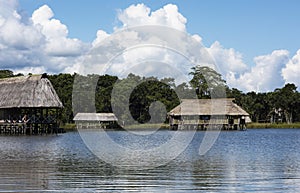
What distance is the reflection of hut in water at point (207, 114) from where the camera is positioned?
6400 cm

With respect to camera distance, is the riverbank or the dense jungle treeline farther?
the riverbank

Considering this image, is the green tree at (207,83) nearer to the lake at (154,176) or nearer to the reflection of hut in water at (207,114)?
the reflection of hut in water at (207,114)

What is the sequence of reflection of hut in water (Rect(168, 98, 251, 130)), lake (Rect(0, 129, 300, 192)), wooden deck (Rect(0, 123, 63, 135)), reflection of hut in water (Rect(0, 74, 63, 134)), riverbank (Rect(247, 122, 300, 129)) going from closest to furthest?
lake (Rect(0, 129, 300, 192))
reflection of hut in water (Rect(0, 74, 63, 134))
wooden deck (Rect(0, 123, 63, 135))
reflection of hut in water (Rect(168, 98, 251, 130))
riverbank (Rect(247, 122, 300, 129))

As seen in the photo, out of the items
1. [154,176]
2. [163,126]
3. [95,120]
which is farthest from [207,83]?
[154,176]

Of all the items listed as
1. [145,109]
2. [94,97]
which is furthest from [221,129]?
[94,97]

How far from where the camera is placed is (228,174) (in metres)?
14.4

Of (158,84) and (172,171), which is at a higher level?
(158,84)

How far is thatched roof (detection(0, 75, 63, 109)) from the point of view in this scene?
148 feet

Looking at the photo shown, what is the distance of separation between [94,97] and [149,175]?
5407 cm

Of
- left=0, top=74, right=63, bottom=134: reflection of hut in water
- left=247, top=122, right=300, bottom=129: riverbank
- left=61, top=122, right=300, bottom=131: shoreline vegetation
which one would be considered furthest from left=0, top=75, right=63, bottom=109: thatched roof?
left=247, top=122, right=300, bottom=129: riverbank

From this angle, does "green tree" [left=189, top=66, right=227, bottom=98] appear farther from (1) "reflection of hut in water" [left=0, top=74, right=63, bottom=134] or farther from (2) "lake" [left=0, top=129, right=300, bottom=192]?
(2) "lake" [left=0, top=129, right=300, bottom=192]

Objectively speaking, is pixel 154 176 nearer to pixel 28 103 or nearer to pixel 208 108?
pixel 28 103

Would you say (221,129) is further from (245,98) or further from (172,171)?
(172,171)

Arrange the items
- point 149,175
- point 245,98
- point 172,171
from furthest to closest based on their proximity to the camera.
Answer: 1. point 245,98
2. point 172,171
3. point 149,175
